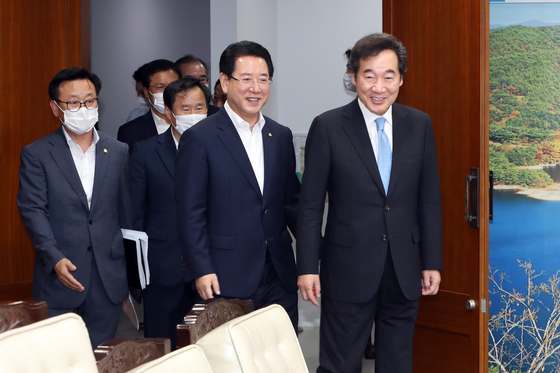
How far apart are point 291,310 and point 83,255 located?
98 centimetres

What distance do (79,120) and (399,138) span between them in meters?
1.47

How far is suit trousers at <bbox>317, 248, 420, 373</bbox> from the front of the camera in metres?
2.28

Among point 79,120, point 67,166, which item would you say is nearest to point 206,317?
point 67,166

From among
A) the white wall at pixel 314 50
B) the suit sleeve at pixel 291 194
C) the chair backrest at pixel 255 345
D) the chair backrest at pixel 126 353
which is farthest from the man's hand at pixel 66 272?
the white wall at pixel 314 50

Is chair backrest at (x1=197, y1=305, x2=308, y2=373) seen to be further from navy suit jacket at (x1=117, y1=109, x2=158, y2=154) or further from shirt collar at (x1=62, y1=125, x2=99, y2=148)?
navy suit jacket at (x1=117, y1=109, x2=158, y2=154)

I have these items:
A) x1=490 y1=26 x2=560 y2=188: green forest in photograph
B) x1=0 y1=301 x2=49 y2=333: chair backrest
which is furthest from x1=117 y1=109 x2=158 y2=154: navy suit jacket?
x1=490 y1=26 x2=560 y2=188: green forest in photograph

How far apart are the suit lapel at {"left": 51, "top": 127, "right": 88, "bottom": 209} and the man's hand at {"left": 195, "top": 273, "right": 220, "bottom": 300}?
0.73 m

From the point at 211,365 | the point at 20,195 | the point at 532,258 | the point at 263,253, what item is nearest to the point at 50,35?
the point at 20,195

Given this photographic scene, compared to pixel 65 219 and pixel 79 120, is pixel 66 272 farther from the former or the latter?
pixel 79 120

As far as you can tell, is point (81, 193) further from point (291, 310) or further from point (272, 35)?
point (272, 35)

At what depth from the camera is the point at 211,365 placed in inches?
56.5

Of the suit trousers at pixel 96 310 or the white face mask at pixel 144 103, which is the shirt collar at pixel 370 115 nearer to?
the suit trousers at pixel 96 310

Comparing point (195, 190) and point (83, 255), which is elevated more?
point (195, 190)

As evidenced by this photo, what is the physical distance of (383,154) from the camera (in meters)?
2.29
